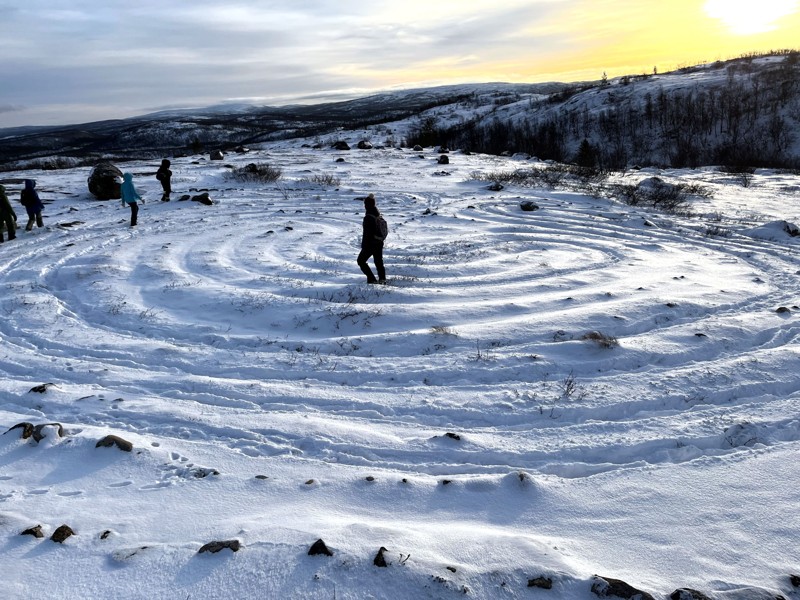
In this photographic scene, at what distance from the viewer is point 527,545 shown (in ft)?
12.7

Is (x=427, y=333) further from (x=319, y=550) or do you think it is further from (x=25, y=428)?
(x=25, y=428)

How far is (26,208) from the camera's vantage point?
51.6 ft

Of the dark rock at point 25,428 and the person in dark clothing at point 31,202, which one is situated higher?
the person in dark clothing at point 31,202

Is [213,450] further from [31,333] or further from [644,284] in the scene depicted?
[644,284]

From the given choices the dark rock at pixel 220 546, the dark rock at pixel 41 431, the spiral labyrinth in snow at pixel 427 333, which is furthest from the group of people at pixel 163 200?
the dark rock at pixel 220 546

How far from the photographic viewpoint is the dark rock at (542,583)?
138 inches

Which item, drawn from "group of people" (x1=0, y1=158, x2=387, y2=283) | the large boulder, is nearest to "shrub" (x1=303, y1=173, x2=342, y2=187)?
"group of people" (x1=0, y1=158, x2=387, y2=283)

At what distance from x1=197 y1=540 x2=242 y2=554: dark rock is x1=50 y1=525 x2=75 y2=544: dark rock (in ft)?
3.48

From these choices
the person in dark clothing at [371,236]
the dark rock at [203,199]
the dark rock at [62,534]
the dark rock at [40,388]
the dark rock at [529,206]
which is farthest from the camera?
the dark rock at [203,199]

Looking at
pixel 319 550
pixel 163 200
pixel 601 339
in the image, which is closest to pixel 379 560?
pixel 319 550

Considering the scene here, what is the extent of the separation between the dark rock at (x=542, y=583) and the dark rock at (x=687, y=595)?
762 mm

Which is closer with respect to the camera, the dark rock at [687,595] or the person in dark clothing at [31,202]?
the dark rock at [687,595]

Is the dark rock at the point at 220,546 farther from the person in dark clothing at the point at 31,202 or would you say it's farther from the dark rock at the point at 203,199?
the dark rock at the point at 203,199

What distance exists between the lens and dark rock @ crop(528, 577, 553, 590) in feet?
11.5
